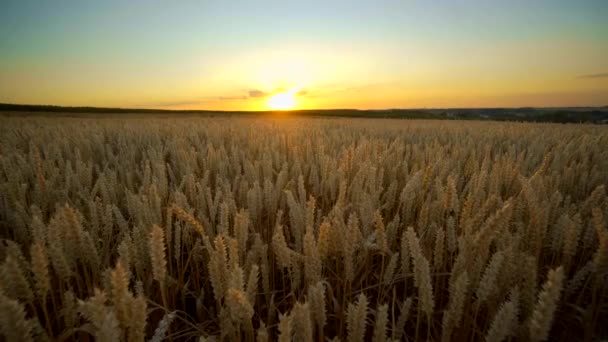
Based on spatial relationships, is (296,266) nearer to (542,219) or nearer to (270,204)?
(270,204)

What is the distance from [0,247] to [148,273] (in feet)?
1.61

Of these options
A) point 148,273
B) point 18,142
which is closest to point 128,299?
point 148,273

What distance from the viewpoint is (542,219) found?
3.61 feet

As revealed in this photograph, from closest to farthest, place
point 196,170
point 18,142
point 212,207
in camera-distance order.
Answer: point 212,207
point 196,170
point 18,142

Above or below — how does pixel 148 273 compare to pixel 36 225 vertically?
below

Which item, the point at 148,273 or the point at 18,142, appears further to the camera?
the point at 18,142

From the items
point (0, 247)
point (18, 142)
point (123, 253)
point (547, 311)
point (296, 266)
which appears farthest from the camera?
point (18, 142)

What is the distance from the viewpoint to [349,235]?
3.05ft

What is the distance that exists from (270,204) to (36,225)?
834mm

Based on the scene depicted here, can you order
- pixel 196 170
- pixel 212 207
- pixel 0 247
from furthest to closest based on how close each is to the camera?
pixel 196 170, pixel 212 207, pixel 0 247

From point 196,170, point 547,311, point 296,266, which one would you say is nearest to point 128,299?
point 296,266

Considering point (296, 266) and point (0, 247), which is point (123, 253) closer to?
point (296, 266)

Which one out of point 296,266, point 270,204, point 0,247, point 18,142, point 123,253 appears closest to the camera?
point 123,253

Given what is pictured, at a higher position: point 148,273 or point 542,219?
point 542,219
